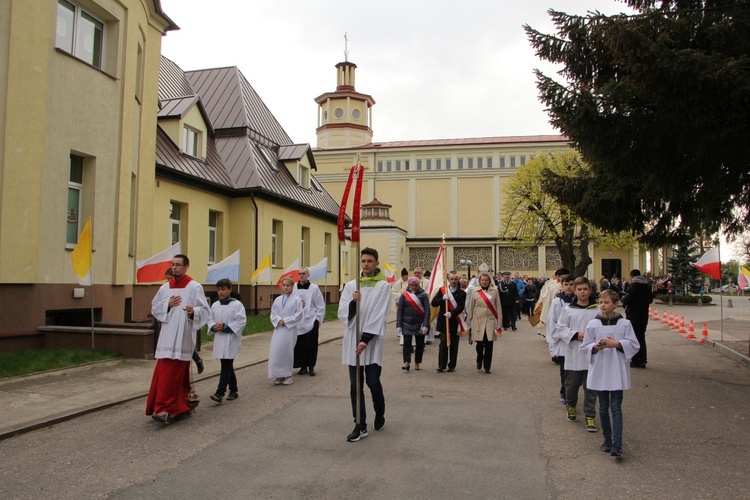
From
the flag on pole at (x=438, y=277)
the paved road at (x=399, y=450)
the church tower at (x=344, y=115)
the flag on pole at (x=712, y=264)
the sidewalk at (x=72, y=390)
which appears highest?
the church tower at (x=344, y=115)

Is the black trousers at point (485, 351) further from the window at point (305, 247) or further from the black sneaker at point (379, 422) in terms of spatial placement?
the window at point (305, 247)

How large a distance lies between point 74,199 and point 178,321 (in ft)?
25.2

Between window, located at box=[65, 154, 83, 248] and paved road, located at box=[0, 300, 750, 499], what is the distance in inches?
230

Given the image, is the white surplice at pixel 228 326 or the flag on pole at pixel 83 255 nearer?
the white surplice at pixel 228 326

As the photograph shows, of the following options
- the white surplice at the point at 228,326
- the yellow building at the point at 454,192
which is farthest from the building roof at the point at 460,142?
the white surplice at the point at 228,326

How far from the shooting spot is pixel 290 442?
6488 mm

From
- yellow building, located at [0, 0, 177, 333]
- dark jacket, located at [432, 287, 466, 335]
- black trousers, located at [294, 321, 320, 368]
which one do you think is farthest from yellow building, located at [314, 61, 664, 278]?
black trousers, located at [294, 321, 320, 368]

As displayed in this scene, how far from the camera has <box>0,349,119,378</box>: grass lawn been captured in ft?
33.9

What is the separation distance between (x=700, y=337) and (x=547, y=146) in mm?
40880

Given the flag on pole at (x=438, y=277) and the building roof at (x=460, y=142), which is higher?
the building roof at (x=460, y=142)

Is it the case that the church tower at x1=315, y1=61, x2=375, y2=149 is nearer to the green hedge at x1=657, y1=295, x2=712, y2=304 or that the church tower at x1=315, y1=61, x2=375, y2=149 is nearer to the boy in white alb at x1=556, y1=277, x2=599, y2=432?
the green hedge at x1=657, y1=295, x2=712, y2=304

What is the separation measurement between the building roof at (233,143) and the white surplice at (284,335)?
10.8m

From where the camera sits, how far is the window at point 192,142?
75.5ft

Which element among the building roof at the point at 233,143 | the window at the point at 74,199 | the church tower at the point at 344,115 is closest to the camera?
the window at the point at 74,199
